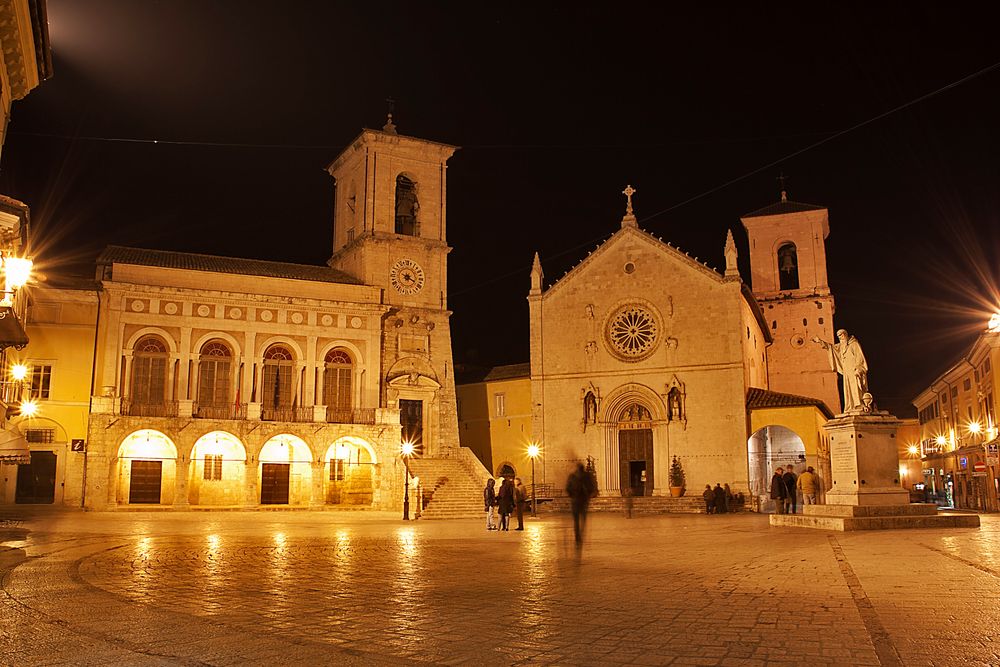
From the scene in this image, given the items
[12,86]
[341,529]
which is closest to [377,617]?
[12,86]

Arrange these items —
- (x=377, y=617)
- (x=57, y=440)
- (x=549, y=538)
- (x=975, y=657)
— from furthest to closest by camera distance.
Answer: (x=57, y=440) < (x=549, y=538) < (x=377, y=617) < (x=975, y=657)

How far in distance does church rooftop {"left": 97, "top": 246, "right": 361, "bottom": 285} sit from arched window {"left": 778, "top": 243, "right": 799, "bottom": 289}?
2485 cm

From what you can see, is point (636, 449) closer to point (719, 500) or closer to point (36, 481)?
point (719, 500)

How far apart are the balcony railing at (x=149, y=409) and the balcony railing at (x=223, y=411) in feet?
3.39

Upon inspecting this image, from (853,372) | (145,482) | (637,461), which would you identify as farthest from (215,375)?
(853,372)

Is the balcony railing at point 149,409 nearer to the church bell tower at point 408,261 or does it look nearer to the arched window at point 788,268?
the church bell tower at point 408,261

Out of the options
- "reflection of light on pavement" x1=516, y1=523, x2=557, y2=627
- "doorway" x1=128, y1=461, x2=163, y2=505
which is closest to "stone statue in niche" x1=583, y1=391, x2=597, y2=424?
"doorway" x1=128, y1=461, x2=163, y2=505

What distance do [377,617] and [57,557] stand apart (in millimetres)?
8597

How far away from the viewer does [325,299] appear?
37.4 metres

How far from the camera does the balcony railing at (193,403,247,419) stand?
34562 millimetres

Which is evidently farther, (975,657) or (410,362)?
(410,362)

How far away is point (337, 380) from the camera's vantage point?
123 ft

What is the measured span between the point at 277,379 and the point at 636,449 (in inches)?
636

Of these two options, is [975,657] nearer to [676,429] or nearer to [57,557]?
[57,557]
